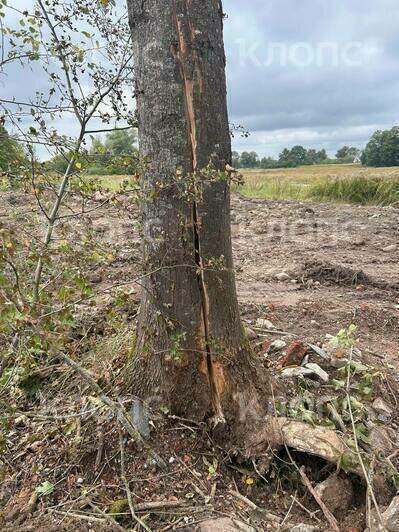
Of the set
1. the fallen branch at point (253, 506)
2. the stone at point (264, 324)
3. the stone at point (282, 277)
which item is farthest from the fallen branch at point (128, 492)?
the stone at point (282, 277)

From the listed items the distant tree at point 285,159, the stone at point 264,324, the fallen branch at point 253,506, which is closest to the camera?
the fallen branch at point 253,506

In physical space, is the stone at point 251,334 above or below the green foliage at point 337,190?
above

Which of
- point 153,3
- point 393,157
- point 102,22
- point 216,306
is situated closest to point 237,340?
point 216,306

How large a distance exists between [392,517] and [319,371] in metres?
0.89

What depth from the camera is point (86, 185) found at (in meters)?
1.98

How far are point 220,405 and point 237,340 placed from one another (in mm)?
299

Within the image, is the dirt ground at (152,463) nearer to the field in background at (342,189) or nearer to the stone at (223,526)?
the stone at (223,526)

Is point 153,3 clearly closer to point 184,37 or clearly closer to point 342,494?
point 184,37

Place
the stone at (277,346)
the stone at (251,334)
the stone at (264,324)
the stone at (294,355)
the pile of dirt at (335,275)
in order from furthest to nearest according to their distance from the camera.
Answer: the pile of dirt at (335,275), the stone at (264,324), the stone at (251,334), the stone at (277,346), the stone at (294,355)

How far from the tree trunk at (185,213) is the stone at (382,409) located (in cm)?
73

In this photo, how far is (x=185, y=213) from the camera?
195 centimetres

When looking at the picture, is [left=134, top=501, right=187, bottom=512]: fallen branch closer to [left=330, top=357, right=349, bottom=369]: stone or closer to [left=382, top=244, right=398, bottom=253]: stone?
[left=330, top=357, right=349, bottom=369]: stone

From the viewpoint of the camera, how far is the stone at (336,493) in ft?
6.19

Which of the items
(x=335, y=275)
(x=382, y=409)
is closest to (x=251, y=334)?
(x=382, y=409)
